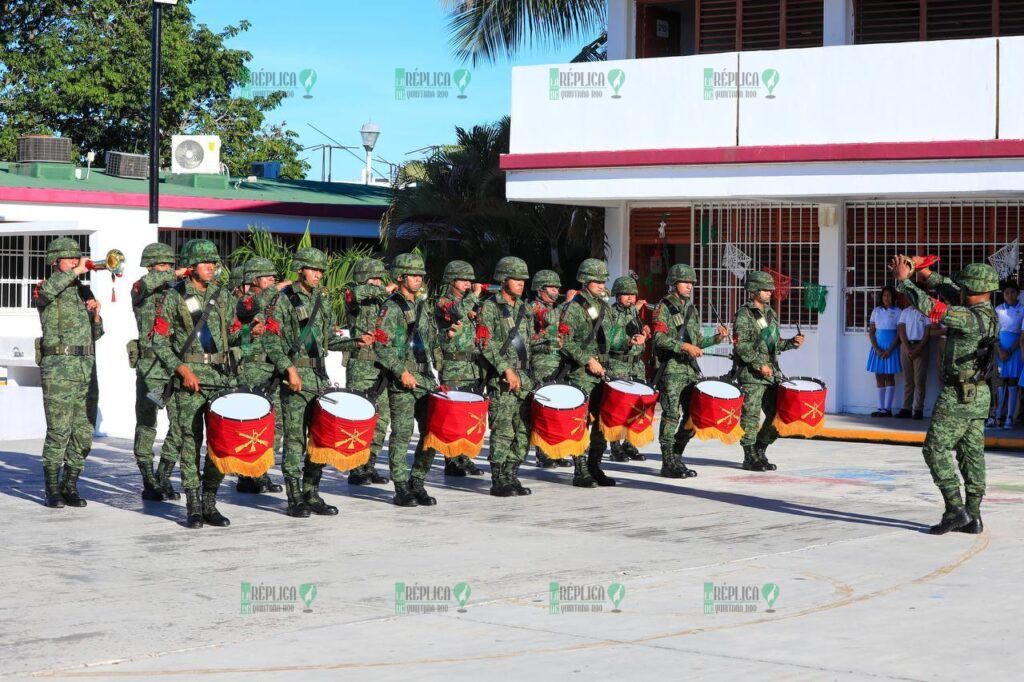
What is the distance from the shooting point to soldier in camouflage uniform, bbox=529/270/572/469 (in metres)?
13.4

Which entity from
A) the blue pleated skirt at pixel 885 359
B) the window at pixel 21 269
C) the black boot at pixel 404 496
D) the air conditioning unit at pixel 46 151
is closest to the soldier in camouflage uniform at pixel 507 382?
the black boot at pixel 404 496

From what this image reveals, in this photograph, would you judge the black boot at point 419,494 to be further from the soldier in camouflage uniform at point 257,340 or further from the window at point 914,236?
the window at point 914,236

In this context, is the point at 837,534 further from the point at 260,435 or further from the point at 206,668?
the point at 206,668

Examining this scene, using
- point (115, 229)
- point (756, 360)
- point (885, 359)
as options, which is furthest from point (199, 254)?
point (885, 359)

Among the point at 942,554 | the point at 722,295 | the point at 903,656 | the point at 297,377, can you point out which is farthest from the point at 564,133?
the point at 903,656

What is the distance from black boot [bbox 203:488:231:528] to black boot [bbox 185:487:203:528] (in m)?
0.05

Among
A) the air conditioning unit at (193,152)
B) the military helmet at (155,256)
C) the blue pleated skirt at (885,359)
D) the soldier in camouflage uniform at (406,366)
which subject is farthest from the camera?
the air conditioning unit at (193,152)

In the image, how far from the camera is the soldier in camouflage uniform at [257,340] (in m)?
12.4

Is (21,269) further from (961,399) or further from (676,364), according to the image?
(961,399)

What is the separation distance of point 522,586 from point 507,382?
384 cm

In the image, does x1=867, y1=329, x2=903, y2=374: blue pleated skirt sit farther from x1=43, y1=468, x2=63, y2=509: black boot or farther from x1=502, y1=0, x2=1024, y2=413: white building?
x1=43, y1=468, x2=63, y2=509: black boot

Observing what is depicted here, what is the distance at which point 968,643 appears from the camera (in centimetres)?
753

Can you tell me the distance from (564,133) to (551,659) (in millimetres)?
13451

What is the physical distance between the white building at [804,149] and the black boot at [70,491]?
30.7 feet
